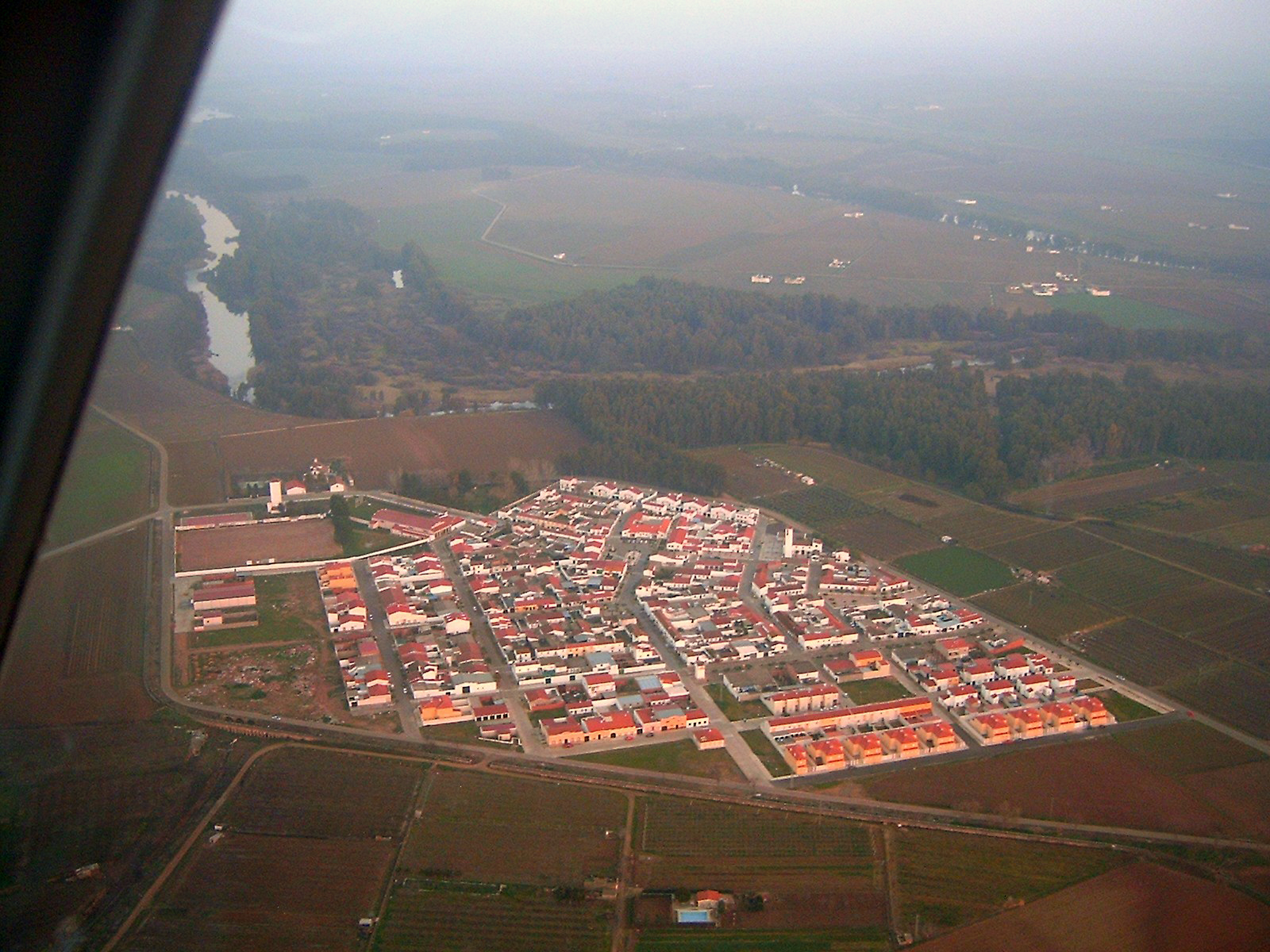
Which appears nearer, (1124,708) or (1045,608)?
(1124,708)

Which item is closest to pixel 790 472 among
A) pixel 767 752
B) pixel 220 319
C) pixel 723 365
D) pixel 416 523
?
pixel 416 523

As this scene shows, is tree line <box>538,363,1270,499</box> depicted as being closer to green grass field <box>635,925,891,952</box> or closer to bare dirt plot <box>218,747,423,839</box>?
bare dirt plot <box>218,747,423,839</box>

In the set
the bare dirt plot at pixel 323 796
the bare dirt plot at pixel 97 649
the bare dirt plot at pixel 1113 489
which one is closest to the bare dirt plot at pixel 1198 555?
the bare dirt plot at pixel 1113 489

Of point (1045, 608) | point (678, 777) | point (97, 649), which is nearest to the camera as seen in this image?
point (97, 649)

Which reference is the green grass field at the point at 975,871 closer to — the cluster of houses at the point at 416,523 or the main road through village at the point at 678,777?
the main road through village at the point at 678,777

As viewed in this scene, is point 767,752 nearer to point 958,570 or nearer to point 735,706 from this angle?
point 735,706

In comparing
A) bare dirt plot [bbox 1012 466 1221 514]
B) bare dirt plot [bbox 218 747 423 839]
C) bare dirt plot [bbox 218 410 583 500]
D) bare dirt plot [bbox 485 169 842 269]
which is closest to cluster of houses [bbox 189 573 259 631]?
bare dirt plot [bbox 218 747 423 839]

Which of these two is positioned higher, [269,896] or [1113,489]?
[1113,489]
